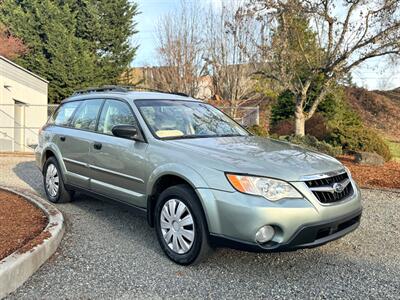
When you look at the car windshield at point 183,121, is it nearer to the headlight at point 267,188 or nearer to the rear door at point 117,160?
the rear door at point 117,160

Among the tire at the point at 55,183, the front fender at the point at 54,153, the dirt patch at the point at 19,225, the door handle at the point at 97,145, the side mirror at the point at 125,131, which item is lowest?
the dirt patch at the point at 19,225

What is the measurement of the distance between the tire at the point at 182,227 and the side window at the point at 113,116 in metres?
1.13

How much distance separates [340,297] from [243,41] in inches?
484

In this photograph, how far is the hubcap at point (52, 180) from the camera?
605 centimetres

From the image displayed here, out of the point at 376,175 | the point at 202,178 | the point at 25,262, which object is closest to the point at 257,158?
the point at 202,178

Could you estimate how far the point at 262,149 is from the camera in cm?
405

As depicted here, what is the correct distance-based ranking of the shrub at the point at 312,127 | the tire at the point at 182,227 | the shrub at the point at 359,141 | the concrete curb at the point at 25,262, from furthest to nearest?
1. the shrub at the point at 312,127
2. the shrub at the point at 359,141
3. the tire at the point at 182,227
4. the concrete curb at the point at 25,262

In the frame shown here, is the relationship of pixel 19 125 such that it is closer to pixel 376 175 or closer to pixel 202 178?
pixel 376 175

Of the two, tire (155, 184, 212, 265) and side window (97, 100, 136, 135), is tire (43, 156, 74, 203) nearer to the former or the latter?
side window (97, 100, 136, 135)

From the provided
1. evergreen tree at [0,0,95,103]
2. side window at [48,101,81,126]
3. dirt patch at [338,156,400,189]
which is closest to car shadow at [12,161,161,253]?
side window at [48,101,81,126]

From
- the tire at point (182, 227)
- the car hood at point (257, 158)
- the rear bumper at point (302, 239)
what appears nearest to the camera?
the rear bumper at point (302, 239)

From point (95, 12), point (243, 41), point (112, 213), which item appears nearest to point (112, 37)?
point (95, 12)

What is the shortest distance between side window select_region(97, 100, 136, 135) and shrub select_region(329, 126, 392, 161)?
27.6ft

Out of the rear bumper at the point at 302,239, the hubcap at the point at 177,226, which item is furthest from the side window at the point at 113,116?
the rear bumper at the point at 302,239
